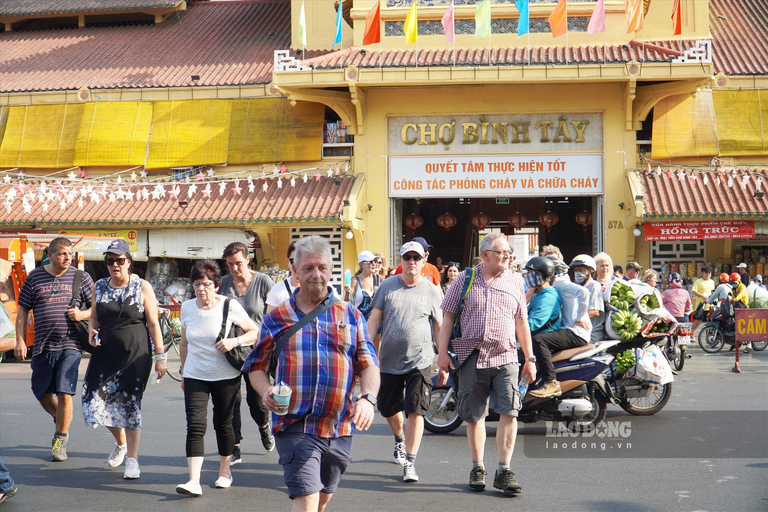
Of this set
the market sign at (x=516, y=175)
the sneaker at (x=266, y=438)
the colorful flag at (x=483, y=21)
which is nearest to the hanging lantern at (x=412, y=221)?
the market sign at (x=516, y=175)

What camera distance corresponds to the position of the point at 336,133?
21953mm

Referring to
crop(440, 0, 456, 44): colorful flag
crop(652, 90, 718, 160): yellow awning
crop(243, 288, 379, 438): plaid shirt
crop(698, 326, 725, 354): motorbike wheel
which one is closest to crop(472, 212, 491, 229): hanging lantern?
crop(652, 90, 718, 160): yellow awning

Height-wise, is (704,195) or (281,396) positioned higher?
(704,195)

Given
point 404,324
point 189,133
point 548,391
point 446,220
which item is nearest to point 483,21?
point 446,220

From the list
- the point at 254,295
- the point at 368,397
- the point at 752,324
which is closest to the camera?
the point at 368,397

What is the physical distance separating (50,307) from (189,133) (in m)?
14.9

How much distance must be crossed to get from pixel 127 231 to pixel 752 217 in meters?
14.6

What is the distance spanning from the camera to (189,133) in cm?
2239

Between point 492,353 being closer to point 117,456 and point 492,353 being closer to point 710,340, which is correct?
point 117,456

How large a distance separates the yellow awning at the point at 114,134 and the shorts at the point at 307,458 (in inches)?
743

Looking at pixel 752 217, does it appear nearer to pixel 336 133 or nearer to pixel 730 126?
pixel 730 126

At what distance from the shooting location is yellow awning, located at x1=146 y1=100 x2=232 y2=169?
2216cm

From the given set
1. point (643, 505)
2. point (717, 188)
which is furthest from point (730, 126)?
point (643, 505)

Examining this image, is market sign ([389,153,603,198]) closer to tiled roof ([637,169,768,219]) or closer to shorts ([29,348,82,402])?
tiled roof ([637,169,768,219])
